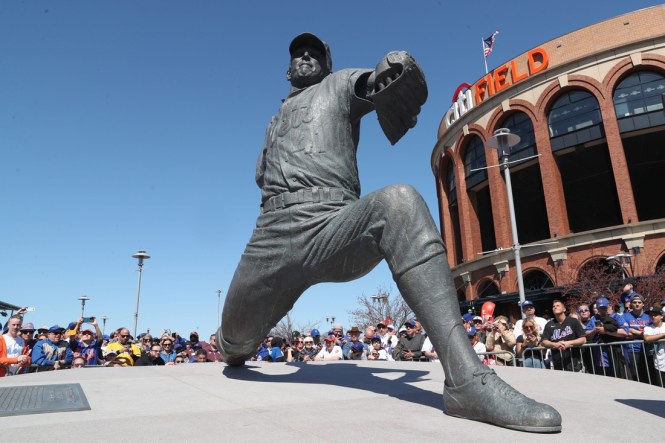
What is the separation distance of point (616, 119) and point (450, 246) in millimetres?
11160

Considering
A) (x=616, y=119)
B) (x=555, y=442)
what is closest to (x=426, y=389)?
(x=555, y=442)

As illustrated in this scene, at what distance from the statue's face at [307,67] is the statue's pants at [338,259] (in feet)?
3.70

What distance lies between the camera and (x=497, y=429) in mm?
2039

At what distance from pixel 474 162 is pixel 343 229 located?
2646cm

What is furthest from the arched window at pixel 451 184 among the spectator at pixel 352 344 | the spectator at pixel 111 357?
the spectator at pixel 111 357

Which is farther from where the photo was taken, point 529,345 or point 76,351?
point 76,351

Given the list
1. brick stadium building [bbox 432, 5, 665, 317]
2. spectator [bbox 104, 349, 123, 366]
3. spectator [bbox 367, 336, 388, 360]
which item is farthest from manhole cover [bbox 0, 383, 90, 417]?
brick stadium building [bbox 432, 5, 665, 317]

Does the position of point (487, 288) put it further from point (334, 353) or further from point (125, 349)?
point (125, 349)

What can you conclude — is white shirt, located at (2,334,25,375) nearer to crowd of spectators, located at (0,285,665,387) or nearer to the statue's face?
crowd of spectators, located at (0,285,665,387)

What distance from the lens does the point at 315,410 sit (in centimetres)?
243

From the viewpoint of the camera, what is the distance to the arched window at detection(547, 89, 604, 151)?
915 inches

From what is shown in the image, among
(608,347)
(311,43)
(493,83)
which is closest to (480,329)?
(608,347)

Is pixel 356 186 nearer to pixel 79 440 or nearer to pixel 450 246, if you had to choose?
pixel 79 440

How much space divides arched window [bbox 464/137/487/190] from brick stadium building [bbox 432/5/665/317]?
0.08 meters
